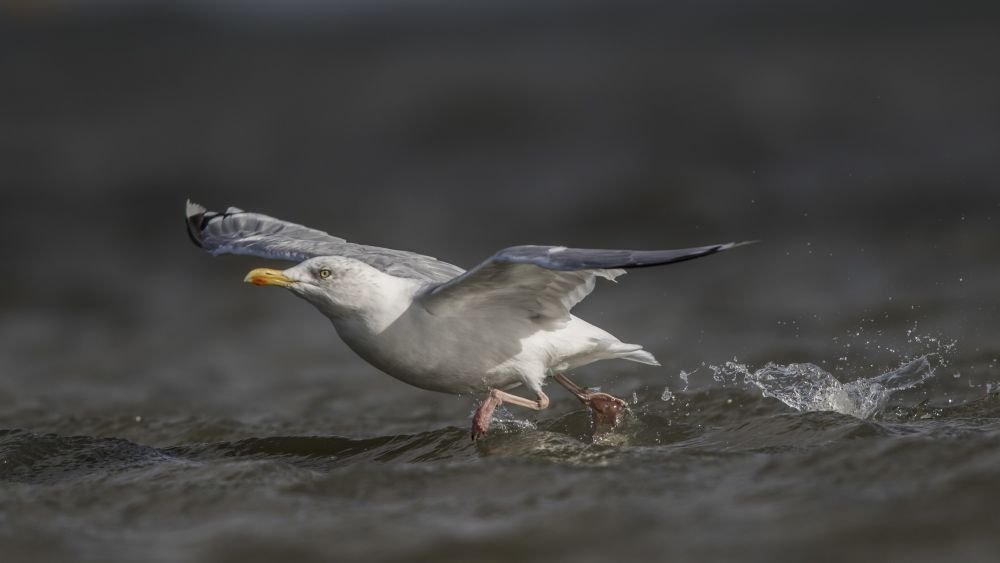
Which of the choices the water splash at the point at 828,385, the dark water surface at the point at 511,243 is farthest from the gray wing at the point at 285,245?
the water splash at the point at 828,385

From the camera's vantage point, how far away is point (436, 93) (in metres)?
21.2

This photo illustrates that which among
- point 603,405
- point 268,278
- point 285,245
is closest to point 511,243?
point 285,245

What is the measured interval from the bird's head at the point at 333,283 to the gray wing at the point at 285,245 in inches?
20.8

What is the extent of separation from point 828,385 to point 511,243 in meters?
8.17

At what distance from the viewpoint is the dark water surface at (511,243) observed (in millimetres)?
5539

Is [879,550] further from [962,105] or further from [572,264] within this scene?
[962,105]

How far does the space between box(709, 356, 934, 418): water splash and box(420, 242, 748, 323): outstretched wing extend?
4.50 ft

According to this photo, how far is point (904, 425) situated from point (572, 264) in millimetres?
1976

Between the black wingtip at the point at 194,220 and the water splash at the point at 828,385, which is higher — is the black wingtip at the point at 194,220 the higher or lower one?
the higher one

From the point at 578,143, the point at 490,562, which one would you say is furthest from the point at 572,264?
the point at 578,143

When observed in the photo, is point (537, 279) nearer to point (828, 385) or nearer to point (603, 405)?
point (603, 405)

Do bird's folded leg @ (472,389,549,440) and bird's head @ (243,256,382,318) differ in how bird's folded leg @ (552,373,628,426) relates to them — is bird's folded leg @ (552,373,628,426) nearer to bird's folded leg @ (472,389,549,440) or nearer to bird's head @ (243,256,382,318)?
bird's folded leg @ (472,389,549,440)

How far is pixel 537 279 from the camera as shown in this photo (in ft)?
21.6

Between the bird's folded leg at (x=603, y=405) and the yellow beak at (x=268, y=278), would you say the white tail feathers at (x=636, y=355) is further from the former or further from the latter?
the yellow beak at (x=268, y=278)
